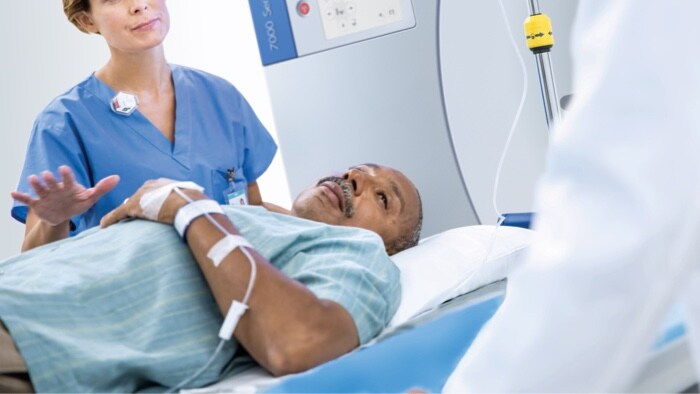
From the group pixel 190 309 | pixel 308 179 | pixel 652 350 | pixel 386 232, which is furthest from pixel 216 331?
pixel 308 179

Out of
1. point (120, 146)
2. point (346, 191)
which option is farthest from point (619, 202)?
point (120, 146)

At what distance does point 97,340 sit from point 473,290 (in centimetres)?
75

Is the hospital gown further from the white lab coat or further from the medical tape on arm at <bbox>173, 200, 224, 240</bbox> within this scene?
the white lab coat

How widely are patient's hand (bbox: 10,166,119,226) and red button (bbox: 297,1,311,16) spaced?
1031 millimetres

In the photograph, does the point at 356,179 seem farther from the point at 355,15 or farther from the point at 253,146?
the point at 355,15

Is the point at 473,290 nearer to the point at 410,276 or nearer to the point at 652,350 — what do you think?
the point at 410,276

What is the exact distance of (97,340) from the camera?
1.48 m

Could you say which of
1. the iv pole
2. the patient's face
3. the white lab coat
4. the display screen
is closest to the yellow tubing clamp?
the iv pole

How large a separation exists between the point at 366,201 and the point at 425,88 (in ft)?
2.40

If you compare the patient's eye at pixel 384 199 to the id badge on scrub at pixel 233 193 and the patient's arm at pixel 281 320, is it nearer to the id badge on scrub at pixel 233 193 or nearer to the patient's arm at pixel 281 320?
the id badge on scrub at pixel 233 193

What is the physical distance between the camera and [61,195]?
174 centimetres

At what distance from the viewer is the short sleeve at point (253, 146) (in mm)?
2455

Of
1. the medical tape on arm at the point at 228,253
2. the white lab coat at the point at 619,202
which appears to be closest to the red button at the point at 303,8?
the medical tape on arm at the point at 228,253

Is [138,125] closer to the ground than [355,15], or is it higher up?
closer to the ground
